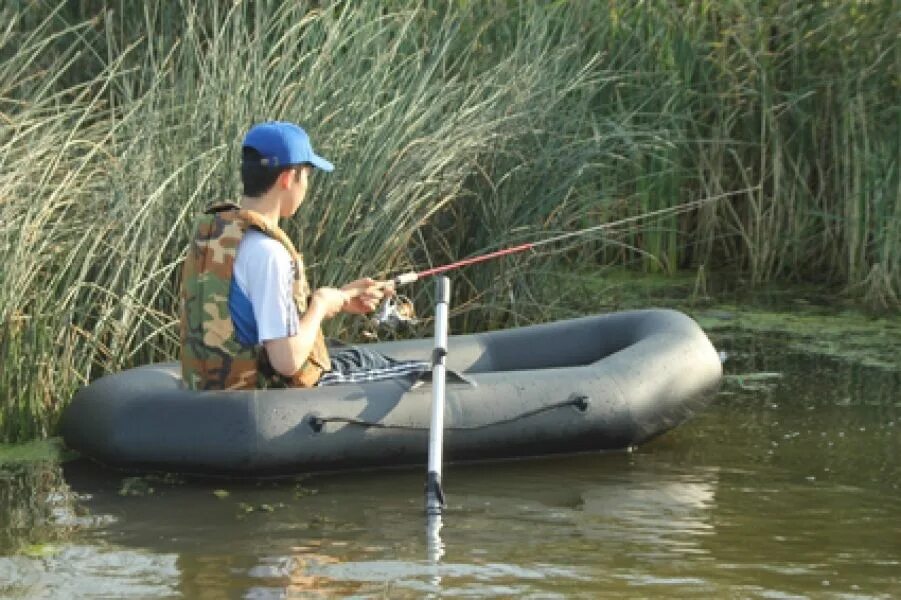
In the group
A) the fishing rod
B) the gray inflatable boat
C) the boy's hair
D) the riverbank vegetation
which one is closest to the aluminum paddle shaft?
the fishing rod

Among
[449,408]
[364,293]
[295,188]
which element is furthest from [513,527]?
[295,188]

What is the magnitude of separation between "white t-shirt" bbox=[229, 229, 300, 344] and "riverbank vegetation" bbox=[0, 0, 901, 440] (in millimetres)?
673

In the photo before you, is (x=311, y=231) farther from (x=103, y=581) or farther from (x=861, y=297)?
(x=861, y=297)

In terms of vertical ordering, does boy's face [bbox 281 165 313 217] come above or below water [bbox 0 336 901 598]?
above

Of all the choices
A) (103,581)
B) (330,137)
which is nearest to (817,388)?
(330,137)

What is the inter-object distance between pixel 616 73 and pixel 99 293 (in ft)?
12.4

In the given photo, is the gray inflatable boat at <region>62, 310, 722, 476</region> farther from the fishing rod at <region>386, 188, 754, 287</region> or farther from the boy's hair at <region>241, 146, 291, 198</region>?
the boy's hair at <region>241, 146, 291, 198</region>

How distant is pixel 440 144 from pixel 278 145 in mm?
1779

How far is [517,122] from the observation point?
973 centimetres

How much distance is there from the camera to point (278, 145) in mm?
7262

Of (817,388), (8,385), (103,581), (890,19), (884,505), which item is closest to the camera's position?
(103,581)

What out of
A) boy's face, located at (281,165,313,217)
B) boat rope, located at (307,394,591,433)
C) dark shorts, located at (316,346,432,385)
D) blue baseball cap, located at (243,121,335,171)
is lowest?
boat rope, located at (307,394,591,433)

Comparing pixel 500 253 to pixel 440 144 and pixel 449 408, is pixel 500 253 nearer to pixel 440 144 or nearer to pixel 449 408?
pixel 449 408

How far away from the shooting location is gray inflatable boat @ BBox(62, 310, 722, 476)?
24.2 feet
